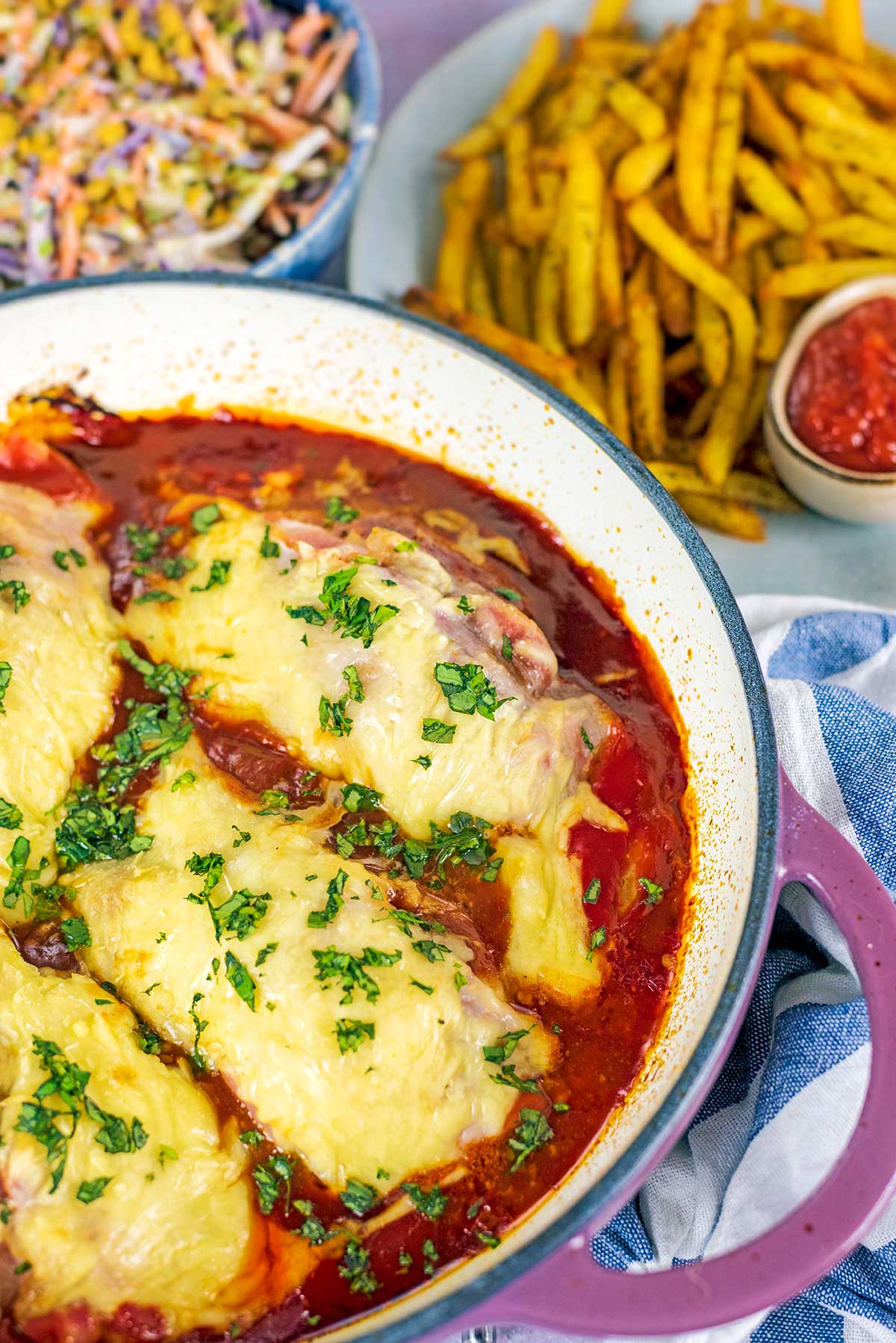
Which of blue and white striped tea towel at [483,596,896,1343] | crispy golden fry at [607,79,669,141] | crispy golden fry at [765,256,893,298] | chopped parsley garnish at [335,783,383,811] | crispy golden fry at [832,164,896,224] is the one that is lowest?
blue and white striped tea towel at [483,596,896,1343]

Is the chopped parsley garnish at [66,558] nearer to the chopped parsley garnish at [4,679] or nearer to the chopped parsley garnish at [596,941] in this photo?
the chopped parsley garnish at [4,679]

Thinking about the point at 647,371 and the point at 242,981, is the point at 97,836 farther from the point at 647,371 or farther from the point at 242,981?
the point at 647,371

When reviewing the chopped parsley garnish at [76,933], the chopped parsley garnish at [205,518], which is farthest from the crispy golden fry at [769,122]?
the chopped parsley garnish at [76,933]

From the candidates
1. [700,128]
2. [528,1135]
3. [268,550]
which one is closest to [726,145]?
[700,128]

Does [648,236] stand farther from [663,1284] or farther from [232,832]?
[663,1284]

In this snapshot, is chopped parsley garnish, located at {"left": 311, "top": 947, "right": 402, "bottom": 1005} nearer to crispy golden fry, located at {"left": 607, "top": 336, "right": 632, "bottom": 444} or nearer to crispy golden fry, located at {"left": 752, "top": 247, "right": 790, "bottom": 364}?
crispy golden fry, located at {"left": 607, "top": 336, "right": 632, "bottom": 444}

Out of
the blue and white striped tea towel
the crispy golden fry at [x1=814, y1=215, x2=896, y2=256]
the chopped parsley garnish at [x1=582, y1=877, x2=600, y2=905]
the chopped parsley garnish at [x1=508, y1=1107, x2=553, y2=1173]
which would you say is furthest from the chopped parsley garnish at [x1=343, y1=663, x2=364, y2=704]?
the crispy golden fry at [x1=814, y1=215, x2=896, y2=256]
